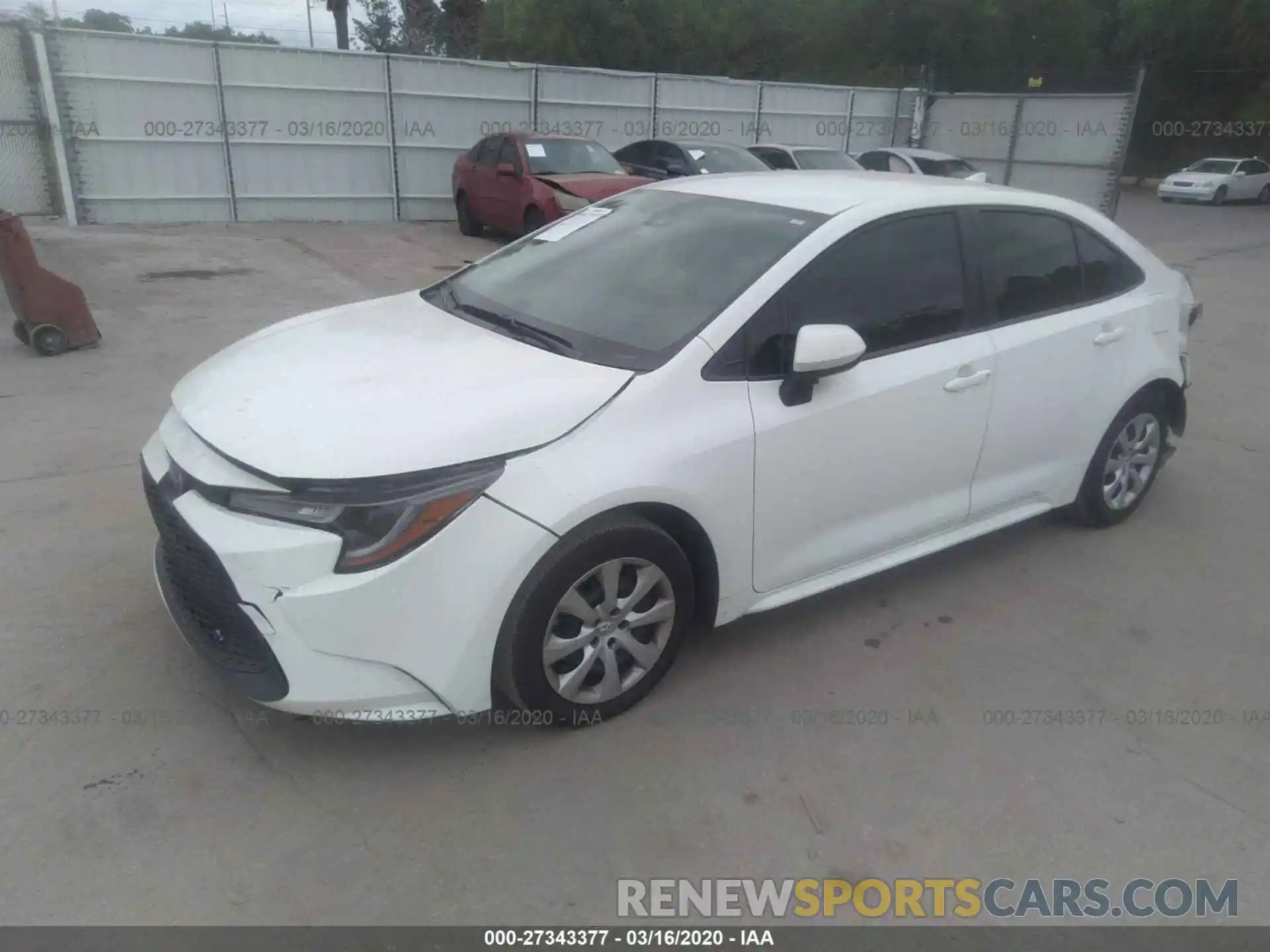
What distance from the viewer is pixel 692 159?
13914 millimetres

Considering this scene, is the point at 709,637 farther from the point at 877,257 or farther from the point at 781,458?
the point at 877,257

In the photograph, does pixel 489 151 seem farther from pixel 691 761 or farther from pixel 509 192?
pixel 691 761

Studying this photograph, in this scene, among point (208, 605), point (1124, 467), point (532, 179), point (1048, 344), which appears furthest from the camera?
point (532, 179)

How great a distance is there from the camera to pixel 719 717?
128 inches

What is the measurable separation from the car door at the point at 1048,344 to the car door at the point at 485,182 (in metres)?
10.3

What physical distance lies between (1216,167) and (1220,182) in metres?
1.12

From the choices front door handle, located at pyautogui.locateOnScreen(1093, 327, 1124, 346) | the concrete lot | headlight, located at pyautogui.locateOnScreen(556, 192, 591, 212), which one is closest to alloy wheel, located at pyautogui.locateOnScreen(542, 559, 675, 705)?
the concrete lot

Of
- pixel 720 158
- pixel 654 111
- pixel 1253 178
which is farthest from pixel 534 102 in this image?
pixel 1253 178

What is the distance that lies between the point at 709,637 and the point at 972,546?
1609 millimetres

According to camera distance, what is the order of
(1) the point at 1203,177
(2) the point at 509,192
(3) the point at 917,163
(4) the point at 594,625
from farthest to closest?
(1) the point at 1203,177 → (3) the point at 917,163 → (2) the point at 509,192 → (4) the point at 594,625

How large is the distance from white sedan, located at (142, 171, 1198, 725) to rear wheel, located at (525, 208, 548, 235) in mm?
8434

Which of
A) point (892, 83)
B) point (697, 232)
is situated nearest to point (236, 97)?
point (697, 232)

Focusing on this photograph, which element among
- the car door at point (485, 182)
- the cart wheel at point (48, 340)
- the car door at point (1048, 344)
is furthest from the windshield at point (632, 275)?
the car door at point (485, 182)

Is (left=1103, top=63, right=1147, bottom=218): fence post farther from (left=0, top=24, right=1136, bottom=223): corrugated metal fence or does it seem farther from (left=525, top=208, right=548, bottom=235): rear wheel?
(left=525, top=208, right=548, bottom=235): rear wheel
